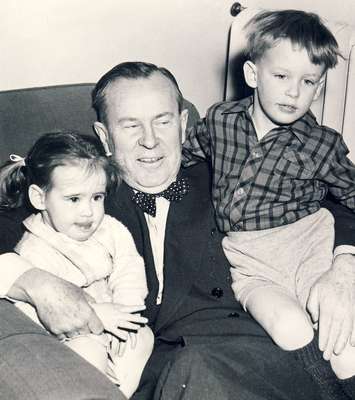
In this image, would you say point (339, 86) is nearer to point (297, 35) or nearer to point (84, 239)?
point (297, 35)

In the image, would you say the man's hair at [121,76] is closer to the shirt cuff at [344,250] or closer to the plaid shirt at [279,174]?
the plaid shirt at [279,174]

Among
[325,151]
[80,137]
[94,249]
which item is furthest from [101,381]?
[325,151]

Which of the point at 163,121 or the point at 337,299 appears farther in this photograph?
the point at 163,121

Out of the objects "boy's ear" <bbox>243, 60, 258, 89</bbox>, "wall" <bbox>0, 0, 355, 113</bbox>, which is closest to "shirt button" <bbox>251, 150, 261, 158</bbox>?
"boy's ear" <bbox>243, 60, 258, 89</bbox>

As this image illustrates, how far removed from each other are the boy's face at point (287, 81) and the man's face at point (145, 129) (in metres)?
0.31

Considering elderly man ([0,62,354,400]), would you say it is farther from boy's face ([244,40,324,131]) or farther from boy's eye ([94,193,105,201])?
boy's face ([244,40,324,131])

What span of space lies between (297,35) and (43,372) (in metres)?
1.21

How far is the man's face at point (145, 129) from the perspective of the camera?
173 cm

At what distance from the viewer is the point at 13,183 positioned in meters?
1.65

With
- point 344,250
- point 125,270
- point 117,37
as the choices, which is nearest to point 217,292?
point 125,270

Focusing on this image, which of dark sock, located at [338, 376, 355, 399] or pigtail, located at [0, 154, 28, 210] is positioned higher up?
pigtail, located at [0, 154, 28, 210]

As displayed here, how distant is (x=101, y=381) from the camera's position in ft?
3.52

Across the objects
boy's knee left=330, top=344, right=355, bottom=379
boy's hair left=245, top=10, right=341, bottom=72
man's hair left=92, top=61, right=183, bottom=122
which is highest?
boy's hair left=245, top=10, right=341, bottom=72

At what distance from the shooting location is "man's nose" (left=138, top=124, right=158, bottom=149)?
1712 millimetres
